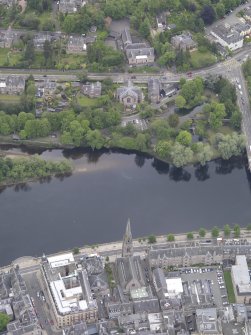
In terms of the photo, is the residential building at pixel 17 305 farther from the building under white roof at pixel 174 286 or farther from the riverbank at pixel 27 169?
the riverbank at pixel 27 169

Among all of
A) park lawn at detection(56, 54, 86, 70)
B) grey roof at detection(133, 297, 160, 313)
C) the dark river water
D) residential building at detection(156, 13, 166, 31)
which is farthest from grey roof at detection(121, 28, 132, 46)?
grey roof at detection(133, 297, 160, 313)

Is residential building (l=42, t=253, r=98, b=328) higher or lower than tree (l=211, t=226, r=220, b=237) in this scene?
higher

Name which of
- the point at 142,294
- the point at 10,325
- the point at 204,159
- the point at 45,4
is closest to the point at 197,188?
the point at 204,159

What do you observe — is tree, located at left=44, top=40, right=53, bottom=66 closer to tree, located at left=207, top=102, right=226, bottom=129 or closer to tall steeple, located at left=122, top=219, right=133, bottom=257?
tree, located at left=207, top=102, right=226, bottom=129

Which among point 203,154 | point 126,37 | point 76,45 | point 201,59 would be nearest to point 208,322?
point 203,154

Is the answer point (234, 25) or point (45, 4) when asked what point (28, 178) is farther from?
point (234, 25)

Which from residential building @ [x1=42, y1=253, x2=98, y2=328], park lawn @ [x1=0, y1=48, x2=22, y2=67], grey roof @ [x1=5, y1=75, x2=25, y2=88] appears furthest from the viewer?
park lawn @ [x1=0, y1=48, x2=22, y2=67]

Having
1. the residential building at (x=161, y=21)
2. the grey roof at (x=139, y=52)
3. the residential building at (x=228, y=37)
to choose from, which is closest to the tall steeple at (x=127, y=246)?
the grey roof at (x=139, y=52)
